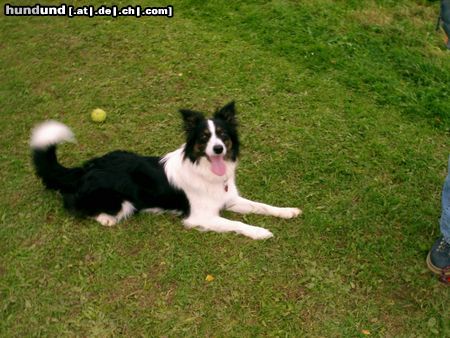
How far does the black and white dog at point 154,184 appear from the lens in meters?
3.21

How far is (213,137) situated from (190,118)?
215mm

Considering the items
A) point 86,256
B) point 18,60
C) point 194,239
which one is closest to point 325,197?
point 194,239

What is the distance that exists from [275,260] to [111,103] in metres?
2.69

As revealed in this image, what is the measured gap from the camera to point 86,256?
323 cm

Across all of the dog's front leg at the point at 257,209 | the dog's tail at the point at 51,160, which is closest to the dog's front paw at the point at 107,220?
the dog's tail at the point at 51,160

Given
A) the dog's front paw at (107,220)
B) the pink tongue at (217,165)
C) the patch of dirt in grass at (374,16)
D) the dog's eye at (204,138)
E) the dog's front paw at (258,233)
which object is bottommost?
the dog's front paw at (107,220)

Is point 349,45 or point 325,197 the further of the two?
point 349,45

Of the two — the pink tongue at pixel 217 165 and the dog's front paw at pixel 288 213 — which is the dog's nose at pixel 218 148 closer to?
the pink tongue at pixel 217 165

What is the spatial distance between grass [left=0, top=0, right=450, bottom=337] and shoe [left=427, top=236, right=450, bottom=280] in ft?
0.27

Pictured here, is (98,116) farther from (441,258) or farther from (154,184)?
(441,258)

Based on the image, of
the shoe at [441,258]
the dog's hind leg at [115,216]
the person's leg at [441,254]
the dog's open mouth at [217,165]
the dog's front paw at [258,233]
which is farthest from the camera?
the dog's hind leg at [115,216]

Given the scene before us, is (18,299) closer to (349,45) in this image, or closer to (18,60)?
(18,60)

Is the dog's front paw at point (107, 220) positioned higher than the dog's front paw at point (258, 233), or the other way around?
the dog's front paw at point (258, 233)

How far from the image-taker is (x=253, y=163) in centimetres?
398
